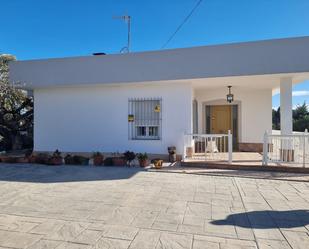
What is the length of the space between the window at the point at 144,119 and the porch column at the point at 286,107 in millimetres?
4321

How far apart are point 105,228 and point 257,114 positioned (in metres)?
9.79

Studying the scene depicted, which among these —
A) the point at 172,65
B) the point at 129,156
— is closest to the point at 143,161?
the point at 129,156

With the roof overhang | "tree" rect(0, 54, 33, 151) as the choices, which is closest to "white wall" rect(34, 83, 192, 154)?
the roof overhang

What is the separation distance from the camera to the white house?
28.2ft

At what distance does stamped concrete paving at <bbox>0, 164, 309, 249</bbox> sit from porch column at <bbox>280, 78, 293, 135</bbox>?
2.59 meters

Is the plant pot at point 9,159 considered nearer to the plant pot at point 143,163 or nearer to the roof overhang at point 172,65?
the roof overhang at point 172,65

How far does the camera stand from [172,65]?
30.4 feet

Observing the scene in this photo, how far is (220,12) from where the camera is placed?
10.4 m

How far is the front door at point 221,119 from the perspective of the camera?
1238 cm

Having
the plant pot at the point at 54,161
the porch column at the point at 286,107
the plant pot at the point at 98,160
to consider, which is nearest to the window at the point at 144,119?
the plant pot at the point at 98,160

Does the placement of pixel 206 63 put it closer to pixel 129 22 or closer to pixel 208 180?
pixel 208 180

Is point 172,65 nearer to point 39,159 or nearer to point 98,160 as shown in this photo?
point 98,160

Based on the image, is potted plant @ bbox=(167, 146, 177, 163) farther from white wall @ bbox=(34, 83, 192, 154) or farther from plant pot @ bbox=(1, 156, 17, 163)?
plant pot @ bbox=(1, 156, 17, 163)

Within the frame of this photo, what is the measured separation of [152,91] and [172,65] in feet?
4.55
